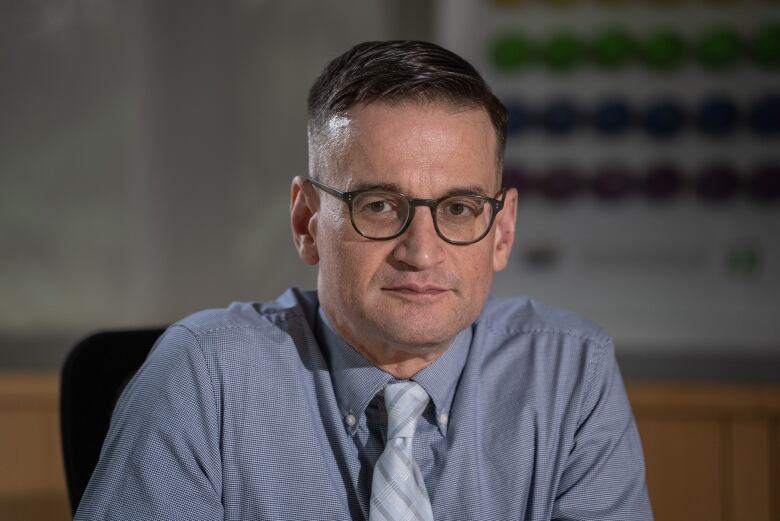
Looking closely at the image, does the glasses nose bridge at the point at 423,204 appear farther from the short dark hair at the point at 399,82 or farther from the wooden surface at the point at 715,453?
the wooden surface at the point at 715,453

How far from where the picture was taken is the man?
1289 mm

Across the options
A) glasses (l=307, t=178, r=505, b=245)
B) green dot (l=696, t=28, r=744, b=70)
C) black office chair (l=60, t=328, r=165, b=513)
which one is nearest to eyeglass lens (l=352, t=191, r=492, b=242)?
glasses (l=307, t=178, r=505, b=245)

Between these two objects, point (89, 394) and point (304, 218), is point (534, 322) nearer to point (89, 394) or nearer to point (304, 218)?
point (304, 218)

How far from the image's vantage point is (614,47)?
8.90 ft

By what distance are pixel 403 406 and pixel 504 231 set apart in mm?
341

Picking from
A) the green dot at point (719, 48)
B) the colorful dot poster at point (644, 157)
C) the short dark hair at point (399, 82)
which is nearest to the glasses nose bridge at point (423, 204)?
the short dark hair at point (399, 82)

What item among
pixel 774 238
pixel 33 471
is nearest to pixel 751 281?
pixel 774 238

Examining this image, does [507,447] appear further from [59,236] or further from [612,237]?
[59,236]

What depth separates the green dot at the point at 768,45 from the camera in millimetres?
2662

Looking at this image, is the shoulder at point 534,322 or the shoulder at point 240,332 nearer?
the shoulder at point 240,332

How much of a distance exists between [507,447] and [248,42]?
1879 mm

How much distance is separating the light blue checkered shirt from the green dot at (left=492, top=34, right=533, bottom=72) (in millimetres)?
1401

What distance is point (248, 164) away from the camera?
9.53 ft

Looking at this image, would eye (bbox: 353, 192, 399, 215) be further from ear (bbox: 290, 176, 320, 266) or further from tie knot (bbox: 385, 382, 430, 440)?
tie knot (bbox: 385, 382, 430, 440)
